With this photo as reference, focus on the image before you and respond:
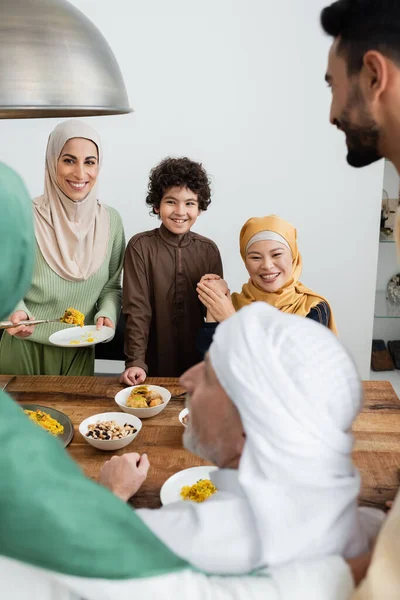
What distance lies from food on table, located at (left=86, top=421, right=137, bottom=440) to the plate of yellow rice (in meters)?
0.08

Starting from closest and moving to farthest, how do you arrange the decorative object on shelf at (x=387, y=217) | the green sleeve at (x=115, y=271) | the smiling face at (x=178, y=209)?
the smiling face at (x=178, y=209) < the green sleeve at (x=115, y=271) < the decorative object on shelf at (x=387, y=217)

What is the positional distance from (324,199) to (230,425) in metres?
3.55

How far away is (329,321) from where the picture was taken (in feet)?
9.20

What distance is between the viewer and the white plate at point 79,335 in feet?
8.43

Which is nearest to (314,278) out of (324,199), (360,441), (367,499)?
(324,199)

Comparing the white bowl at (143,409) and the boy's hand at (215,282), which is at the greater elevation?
the boy's hand at (215,282)

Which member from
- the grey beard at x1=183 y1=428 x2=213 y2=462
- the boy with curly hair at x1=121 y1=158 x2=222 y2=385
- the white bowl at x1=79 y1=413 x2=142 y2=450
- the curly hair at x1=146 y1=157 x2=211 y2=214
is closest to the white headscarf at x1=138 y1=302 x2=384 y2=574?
the grey beard at x1=183 y1=428 x2=213 y2=462

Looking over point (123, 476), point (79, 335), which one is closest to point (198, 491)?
point (123, 476)

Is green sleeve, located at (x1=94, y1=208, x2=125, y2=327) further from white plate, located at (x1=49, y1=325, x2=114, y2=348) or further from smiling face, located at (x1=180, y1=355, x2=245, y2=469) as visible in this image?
smiling face, located at (x1=180, y1=355, x2=245, y2=469)

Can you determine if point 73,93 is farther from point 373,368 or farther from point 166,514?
point 373,368

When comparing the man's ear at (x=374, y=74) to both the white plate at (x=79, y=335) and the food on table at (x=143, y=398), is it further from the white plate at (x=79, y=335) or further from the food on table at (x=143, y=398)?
the white plate at (x=79, y=335)

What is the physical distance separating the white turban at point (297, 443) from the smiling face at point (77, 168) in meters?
2.06

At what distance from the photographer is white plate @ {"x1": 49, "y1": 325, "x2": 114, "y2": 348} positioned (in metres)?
2.57

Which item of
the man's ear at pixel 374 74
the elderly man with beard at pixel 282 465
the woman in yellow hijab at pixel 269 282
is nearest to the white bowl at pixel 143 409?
the woman in yellow hijab at pixel 269 282
